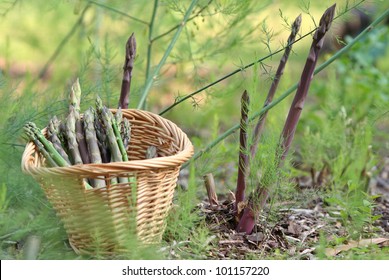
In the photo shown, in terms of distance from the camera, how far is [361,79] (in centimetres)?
373

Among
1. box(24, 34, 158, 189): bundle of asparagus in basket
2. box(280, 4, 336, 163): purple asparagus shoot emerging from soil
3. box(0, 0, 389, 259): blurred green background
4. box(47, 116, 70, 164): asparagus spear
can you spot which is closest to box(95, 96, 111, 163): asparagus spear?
box(24, 34, 158, 189): bundle of asparagus in basket

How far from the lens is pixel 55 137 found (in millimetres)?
2014

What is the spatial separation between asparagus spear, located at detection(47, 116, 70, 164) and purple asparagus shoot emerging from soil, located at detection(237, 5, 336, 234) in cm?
57

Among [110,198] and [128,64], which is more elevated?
[128,64]

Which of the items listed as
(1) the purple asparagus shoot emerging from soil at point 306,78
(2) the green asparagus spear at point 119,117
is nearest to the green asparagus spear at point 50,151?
(2) the green asparagus spear at point 119,117

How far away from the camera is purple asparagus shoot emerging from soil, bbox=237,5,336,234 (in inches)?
74.4

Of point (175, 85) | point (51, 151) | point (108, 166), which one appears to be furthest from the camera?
point (175, 85)

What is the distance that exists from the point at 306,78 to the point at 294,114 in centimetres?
11

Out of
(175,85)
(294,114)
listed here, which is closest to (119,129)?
(294,114)

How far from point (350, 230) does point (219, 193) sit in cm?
70

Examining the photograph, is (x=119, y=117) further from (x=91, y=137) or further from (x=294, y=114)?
(x=294, y=114)

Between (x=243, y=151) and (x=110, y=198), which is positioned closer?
(x=110, y=198)

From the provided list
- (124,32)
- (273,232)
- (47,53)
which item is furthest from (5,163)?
(47,53)
